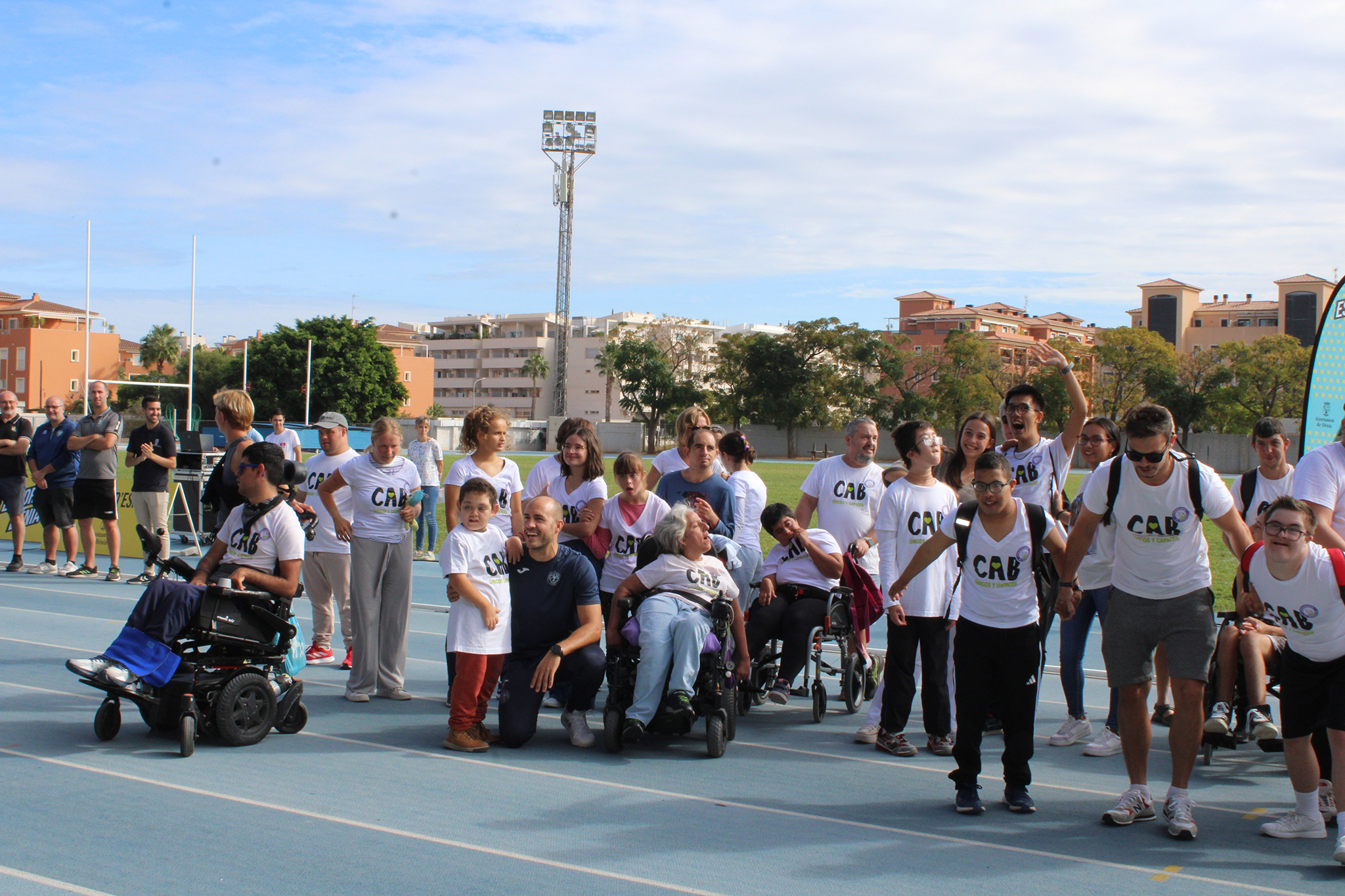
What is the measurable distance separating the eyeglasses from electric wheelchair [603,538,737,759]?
105 inches

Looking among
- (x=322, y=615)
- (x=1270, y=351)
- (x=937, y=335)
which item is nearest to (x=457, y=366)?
(x=937, y=335)

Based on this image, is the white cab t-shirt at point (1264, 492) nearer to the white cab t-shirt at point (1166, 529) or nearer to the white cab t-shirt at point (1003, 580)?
the white cab t-shirt at point (1166, 529)

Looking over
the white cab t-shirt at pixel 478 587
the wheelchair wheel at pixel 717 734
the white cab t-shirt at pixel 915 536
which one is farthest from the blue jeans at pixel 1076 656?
the white cab t-shirt at pixel 478 587

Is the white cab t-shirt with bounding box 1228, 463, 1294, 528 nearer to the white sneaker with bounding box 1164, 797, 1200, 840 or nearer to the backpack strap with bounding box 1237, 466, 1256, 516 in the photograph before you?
the backpack strap with bounding box 1237, 466, 1256, 516

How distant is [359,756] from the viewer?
5410 mm

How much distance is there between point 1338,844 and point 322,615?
676 centimetres

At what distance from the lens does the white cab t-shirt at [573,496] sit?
261 inches

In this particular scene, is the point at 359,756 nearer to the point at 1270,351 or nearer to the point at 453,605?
the point at 453,605

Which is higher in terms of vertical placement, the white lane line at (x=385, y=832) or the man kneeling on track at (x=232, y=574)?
the man kneeling on track at (x=232, y=574)

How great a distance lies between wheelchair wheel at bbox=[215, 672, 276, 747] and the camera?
5.39 m

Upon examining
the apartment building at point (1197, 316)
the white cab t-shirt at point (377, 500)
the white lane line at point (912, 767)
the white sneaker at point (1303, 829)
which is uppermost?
the apartment building at point (1197, 316)

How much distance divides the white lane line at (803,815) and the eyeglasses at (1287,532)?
4.44 ft

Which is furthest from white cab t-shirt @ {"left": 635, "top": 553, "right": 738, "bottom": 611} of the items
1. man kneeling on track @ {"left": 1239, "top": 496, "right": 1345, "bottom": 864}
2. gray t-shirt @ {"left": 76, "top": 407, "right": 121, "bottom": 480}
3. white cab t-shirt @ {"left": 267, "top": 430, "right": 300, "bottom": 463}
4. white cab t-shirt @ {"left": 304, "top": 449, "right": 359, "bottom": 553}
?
gray t-shirt @ {"left": 76, "top": 407, "right": 121, "bottom": 480}

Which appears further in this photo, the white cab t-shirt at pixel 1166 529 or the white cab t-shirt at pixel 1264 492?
Answer: the white cab t-shirt at pixel 1264 492
